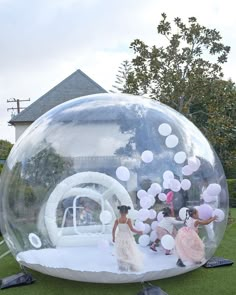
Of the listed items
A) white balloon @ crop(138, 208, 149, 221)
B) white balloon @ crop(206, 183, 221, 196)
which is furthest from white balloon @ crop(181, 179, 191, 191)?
white balloon @ crop(138, 208, 149, 221)

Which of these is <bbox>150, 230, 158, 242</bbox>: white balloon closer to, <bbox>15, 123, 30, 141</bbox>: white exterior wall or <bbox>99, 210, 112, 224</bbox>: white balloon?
<bbox>99, 210, 112, 224</bbox>: white balloon

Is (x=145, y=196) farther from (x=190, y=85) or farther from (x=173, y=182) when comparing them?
(x=190, y=85)

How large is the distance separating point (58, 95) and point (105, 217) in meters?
23.1

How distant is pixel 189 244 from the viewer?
6.77 meters

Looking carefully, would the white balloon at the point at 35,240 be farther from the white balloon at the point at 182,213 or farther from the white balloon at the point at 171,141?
the white balloon at the point at 171,141

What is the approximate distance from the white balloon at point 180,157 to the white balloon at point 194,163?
110 mm

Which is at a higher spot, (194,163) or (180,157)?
(180,157)

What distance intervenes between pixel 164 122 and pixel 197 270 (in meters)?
2.54

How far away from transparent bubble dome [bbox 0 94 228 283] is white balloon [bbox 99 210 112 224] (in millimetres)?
15

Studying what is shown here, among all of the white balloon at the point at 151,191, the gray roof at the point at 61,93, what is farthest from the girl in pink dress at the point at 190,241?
the gray roof at the point at 61,93

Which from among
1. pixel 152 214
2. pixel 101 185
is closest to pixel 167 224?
pixel 152 214

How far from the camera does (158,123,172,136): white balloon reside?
7.27 m

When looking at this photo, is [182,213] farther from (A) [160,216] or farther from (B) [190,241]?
(B) [190,241]

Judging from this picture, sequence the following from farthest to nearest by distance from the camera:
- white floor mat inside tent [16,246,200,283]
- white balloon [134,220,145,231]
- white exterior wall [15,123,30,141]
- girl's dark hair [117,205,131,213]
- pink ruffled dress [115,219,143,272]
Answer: white exterior wall [15,123,30,141] < white balloon [134,220,145,231] < girl's dark hair [117,205,131,213] < pink ruffled dress [115,219,143,272] < white floor mat inside tent [16,246,200,283]
